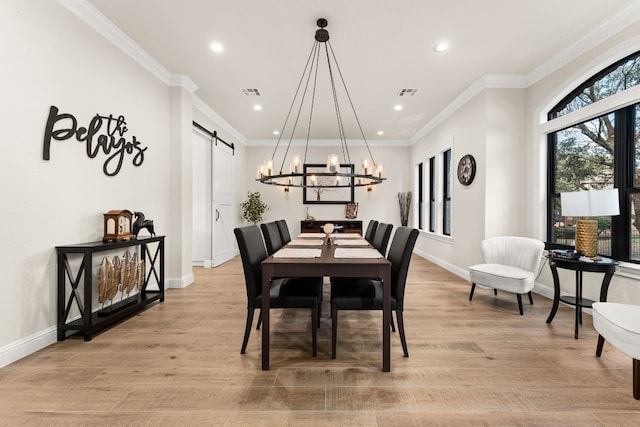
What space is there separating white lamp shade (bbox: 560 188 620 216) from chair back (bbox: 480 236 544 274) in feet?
2.43

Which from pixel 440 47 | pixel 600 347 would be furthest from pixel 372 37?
pixel 600 347

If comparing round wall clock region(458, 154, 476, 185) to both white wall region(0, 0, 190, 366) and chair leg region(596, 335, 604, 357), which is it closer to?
chair leg region(596, 335, 604, 357)

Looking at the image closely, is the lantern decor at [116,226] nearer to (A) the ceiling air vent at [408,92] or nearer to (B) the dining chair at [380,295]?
(B) the dining chair at [380,295]

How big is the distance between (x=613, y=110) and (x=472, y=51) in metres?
1.44

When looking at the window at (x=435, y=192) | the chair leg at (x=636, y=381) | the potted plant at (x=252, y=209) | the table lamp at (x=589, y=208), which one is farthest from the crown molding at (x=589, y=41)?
the potted plant at (x=252, y=209)

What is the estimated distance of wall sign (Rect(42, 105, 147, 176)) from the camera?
239 centimetres

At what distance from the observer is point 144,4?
103 inches

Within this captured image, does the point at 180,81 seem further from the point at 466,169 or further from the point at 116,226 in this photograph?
the point at 466,169

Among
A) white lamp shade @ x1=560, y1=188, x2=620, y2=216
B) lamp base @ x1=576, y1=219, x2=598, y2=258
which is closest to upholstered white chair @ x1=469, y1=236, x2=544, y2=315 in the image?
lamp base @ x1=576, y1=219, x2=598, y2=258

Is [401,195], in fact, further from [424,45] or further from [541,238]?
[424,45]

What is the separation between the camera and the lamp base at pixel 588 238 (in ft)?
8.79

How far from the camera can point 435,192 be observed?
6242 mm

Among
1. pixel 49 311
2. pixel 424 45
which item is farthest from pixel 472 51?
pixel 49 311

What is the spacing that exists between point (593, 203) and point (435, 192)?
12.3 feet
